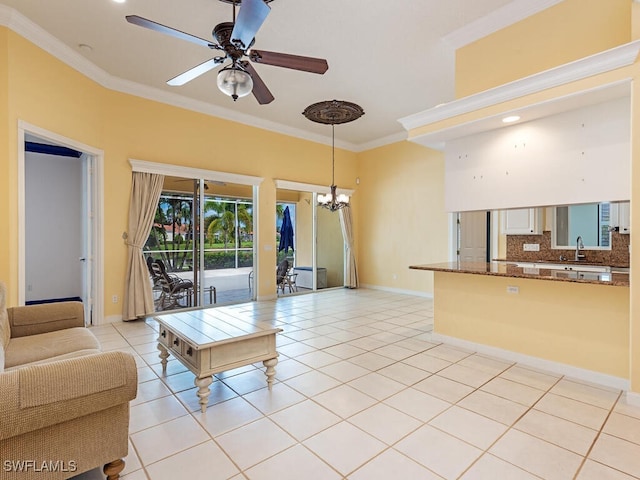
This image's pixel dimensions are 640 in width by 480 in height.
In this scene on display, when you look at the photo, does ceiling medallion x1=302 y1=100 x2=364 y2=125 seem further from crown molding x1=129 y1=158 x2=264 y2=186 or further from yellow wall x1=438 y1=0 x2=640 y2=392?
crown molding x1=129 y1=158 x2=264 y2=186

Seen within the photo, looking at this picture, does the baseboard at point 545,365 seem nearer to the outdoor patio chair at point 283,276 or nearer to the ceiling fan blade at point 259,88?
the ceiling fan blade at point 259,88

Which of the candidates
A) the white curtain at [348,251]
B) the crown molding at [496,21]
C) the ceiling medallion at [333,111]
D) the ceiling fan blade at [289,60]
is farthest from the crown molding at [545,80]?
the white curtain at [348,251]

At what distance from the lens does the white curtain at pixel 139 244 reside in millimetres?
5078

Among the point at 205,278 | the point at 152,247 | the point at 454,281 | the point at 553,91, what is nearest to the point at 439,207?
the point at 454,281

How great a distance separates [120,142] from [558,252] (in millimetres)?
6964

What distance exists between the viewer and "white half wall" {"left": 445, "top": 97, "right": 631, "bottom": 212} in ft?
9.62

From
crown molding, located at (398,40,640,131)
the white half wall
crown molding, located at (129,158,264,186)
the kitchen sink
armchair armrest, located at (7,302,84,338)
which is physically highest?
crown molding, located at (398,40,640,131)

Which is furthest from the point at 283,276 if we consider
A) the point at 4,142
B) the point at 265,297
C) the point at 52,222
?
the point at 4,142

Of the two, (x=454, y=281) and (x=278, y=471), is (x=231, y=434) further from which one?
(x=454, y=281)

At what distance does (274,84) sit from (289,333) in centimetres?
375

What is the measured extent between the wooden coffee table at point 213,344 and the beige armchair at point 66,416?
2.45 ft

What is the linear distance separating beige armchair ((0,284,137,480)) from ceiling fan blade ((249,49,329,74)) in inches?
92.3

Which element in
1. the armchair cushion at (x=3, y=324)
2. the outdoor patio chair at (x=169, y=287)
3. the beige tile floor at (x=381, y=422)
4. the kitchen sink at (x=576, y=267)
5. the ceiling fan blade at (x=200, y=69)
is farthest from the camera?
the outdoor patio chair at (x=169, y=287)

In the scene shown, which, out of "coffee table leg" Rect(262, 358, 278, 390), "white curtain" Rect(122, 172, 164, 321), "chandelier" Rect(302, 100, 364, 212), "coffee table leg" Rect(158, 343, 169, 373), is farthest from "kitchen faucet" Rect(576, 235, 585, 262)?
"white curtain" Rect(122, 172, 164, 321)
